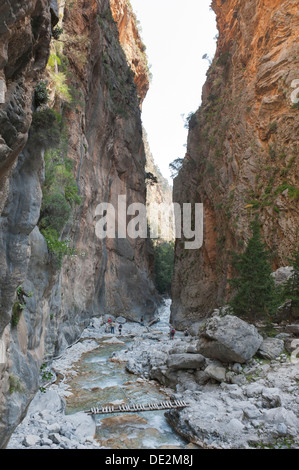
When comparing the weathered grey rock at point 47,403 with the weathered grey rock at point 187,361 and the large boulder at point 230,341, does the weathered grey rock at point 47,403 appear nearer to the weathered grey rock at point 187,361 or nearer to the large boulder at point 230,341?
the weathered grey rock at point 187,361

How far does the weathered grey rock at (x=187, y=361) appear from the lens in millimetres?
11375

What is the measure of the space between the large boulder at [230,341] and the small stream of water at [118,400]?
2430 mm

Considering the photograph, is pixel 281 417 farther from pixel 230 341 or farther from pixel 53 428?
pixel 53 428

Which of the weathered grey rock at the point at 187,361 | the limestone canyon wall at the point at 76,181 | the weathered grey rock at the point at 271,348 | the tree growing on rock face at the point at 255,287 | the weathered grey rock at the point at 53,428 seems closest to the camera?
the limestone canyon wall at the point at 76,181

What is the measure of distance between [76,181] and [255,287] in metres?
11.5

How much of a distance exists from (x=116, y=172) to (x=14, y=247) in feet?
87.2

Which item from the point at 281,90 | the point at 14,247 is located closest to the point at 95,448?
the point at 14,247

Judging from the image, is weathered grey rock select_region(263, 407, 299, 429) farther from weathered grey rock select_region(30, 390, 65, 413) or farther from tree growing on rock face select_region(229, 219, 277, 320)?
weathered grey rock select_region(30, 390, 65, 413)

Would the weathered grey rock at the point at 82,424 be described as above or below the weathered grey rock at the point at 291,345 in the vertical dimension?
below

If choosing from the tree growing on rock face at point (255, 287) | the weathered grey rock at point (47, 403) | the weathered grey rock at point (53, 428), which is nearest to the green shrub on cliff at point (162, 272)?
the tree growing on rock face at point (255, 287)

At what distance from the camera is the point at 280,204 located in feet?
54.7

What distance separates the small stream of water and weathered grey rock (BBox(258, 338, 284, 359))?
153 inches

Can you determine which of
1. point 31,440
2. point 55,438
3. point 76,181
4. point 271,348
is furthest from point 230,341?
point 76,181

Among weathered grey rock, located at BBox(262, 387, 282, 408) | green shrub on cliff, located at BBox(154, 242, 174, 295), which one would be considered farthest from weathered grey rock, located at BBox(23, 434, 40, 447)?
green shrub on cliff, located at BBox(154, 242, 174, 295)
